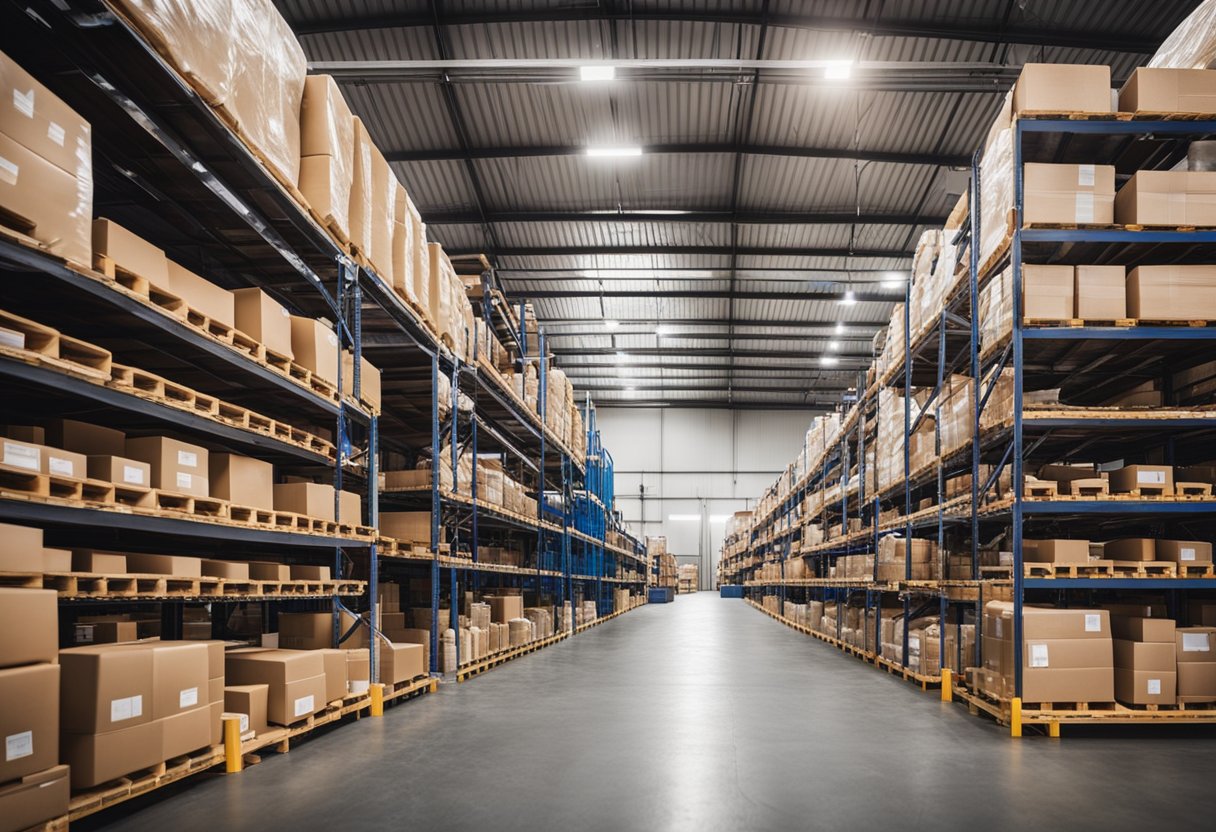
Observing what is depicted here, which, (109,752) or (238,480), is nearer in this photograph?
(109,752)

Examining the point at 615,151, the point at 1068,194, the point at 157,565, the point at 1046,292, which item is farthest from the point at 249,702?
the point at 615,151

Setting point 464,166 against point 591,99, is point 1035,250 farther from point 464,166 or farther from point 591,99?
point 464,166

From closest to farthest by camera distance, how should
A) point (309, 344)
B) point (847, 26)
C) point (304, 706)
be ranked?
point (304, 706) < point (309, 344) < point (847, 26)

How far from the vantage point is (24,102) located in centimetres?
331

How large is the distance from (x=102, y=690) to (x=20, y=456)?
3.41 ft

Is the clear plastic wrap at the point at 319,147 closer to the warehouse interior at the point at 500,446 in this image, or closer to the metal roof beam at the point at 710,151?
the warehouse interior at the point at 500,446

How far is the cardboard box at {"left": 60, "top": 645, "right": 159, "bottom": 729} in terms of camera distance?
3.46 metres

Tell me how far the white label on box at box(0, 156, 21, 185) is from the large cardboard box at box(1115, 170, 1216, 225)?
21.1 feet

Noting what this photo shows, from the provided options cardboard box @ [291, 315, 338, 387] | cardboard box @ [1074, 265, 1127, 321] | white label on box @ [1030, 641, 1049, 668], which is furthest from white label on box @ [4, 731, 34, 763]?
cardboard box @ [1074, 265, 1127, 321]

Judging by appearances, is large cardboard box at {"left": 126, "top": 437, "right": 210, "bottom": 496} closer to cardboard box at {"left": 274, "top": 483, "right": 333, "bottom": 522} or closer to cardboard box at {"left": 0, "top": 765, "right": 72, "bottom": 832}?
cardboard box at {"left": 274, "top": 483, "right": 333, "bottom": 522}

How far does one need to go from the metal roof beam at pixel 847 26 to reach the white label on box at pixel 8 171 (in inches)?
372

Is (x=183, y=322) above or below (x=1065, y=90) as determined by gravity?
below

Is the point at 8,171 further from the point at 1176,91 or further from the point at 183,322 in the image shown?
the point at 1176,91

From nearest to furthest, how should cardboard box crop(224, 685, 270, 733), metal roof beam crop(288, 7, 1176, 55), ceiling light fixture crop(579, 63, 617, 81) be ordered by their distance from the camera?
cardboard box crop(224, 685, 270, 733) < ceiling light fixture crop(579, 63, 617, 81) < metal roof beam crop(288, 7, 1176, 55)
